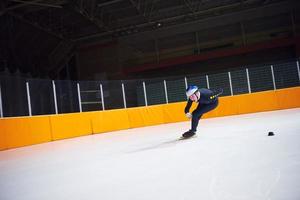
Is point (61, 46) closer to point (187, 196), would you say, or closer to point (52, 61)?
point (52, 61)

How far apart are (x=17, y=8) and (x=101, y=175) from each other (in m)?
19.0

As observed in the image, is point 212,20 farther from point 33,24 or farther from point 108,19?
point 33,24

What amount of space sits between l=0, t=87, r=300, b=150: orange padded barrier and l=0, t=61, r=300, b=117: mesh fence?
63 centimetres

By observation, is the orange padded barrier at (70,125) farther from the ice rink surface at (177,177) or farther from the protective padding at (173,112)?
the ice rink surface at (177,177)

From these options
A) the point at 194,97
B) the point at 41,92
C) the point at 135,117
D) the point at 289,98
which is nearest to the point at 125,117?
the point at 135,117

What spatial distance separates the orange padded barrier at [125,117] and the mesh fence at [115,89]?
2.08 ft

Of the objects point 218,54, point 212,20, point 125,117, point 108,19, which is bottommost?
point 125,117

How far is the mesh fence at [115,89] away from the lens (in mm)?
13578

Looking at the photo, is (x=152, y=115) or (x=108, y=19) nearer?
(x=152, y=115)

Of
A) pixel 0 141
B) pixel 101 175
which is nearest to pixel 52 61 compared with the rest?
pixel 0 141

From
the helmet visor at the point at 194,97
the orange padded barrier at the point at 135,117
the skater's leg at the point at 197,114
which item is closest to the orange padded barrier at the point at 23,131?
the orange padded barrier at the point at 135,117

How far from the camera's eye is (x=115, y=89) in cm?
1659

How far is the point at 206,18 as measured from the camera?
25.4m

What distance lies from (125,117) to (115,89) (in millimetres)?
2069
